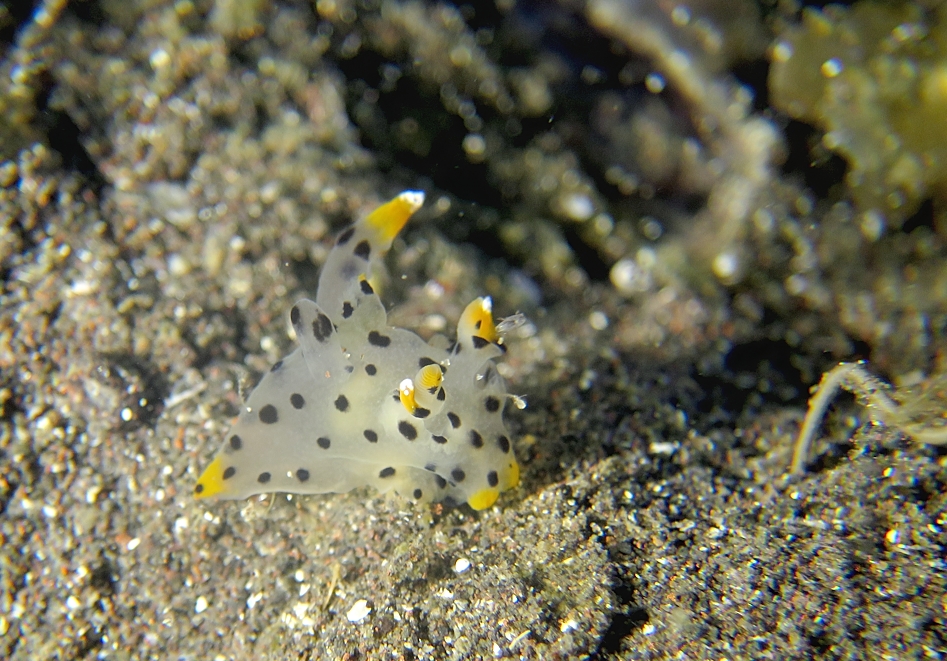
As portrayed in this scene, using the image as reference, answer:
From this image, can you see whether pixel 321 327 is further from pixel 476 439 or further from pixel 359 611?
pixel 359 611

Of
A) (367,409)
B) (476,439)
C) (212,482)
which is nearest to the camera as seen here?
(476,439)

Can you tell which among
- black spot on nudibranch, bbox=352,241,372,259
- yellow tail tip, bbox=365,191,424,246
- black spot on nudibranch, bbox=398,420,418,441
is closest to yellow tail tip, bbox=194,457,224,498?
black spot on nudibranch, bbox=398,420,418,441

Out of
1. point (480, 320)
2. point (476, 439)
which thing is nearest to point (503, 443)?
point (476, 439)

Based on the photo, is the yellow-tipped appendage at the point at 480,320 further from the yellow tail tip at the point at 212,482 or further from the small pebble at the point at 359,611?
the yellow tail tip at the point at 212,482

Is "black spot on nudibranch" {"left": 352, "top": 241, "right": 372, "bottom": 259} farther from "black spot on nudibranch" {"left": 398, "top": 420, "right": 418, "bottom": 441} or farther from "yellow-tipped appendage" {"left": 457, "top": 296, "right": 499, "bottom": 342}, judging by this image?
"black spot on nudibranch" {"left": 398, "top": 420, "right": 418, "bottom": 441}

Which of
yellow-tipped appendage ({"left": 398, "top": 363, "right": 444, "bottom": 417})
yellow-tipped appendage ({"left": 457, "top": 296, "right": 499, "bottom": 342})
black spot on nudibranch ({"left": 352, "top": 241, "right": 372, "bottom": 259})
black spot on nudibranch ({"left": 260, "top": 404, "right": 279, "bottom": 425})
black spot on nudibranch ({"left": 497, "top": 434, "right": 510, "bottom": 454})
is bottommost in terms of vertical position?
black spot on nudibranch ({"left": 260, "top": 404, "right": 279, "bottom": 425})

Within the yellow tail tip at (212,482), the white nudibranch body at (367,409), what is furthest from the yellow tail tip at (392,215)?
the yellow tail tip at (212,482)

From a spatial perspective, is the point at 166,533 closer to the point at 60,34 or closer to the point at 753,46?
the point at 60,34
